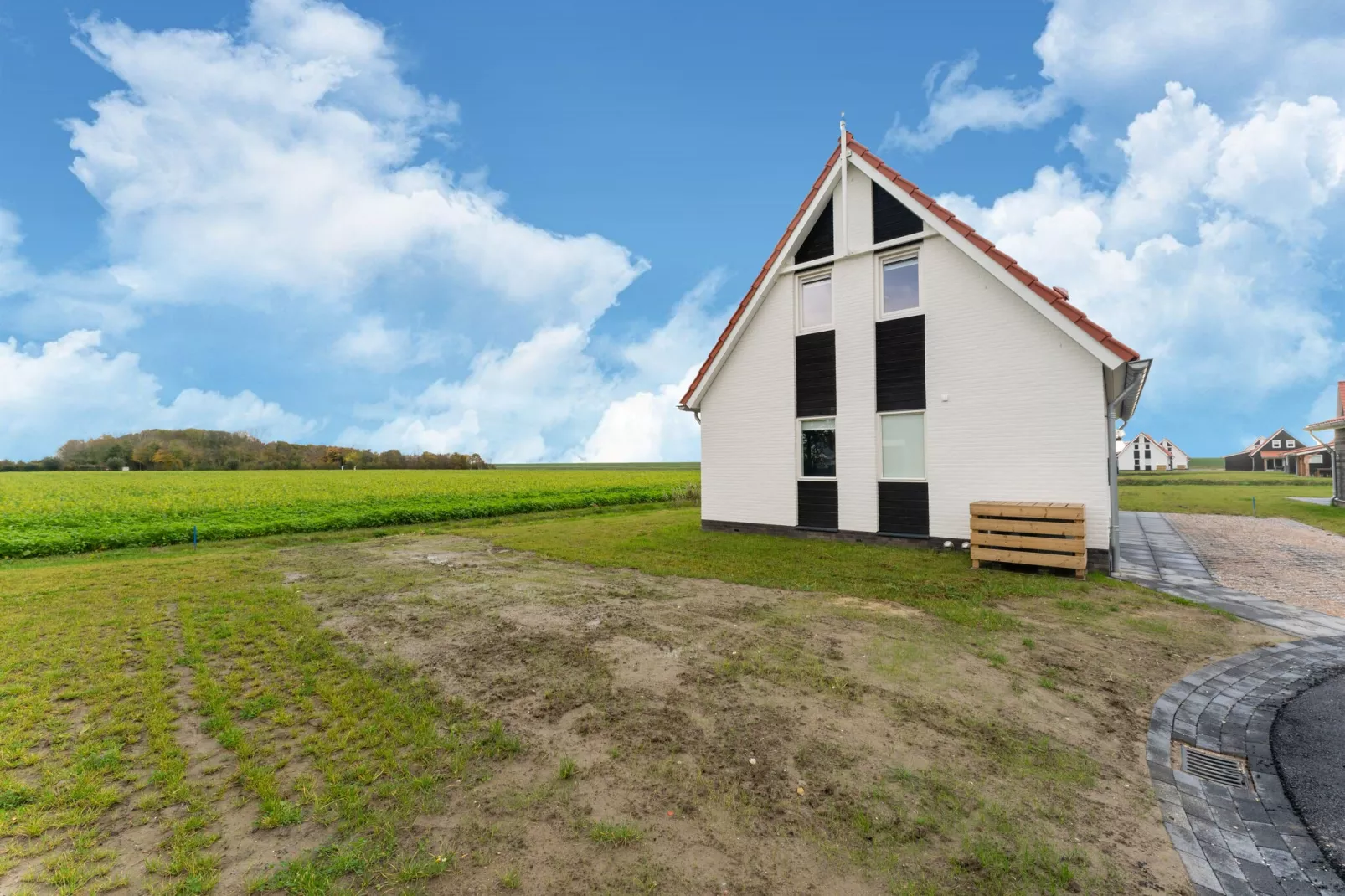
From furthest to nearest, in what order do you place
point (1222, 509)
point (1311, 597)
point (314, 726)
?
point (1222, 509), point (1311, 597), point (314, 726)

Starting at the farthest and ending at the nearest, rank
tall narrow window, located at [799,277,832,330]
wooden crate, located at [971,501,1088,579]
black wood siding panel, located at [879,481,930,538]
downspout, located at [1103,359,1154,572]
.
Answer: tall narrow window, located at [799,277,832,330], black wood siding panel, located at [879,481,930,538], downspout, located at [1103,359,1154,572], wooden crate, located at [971,501,1088,579]

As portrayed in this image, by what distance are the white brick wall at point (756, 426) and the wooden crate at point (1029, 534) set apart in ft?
14.8

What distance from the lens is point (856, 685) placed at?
16.3ft

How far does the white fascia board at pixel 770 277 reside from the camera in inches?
519

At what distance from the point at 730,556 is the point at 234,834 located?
9177 mm

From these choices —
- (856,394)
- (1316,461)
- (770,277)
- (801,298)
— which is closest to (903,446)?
(856,394)

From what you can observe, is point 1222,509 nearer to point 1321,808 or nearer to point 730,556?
point 730,556

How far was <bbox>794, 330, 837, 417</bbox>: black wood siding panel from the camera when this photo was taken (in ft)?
43.4

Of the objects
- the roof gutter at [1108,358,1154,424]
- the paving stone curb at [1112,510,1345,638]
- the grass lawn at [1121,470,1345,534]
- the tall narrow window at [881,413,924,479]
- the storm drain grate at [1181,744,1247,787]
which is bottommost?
the storm drain grate at [1181,744,1247,787]

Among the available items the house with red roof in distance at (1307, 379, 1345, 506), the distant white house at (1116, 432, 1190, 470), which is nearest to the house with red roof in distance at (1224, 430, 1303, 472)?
the distant white house at (1116, 432, 1190, 470)

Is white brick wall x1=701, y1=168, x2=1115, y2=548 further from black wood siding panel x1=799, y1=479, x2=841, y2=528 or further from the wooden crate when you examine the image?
the wooden crate

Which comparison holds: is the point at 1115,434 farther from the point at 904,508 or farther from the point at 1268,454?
the point at 1268,454

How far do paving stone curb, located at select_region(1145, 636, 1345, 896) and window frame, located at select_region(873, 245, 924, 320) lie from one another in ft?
27.0

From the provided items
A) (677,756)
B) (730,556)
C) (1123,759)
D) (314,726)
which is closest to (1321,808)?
(1123,759)
